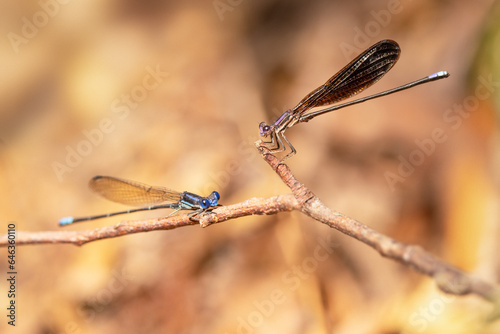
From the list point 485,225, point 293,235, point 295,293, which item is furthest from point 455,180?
point 295,293

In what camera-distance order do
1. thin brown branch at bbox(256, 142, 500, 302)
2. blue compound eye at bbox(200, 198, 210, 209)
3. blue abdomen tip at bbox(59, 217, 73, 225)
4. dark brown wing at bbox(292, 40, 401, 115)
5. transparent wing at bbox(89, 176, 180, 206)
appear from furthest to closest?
transparent wing at bbox(89, 176, 180, 206) → dark brown wing at bbox(292, 40, 401, 115) → blue abdomen tip at bbox(59, 217, 73, 225) → blue compound eye at bbox(200, 198, 210, 209) → thin brown branch at bbox(256, 142, 500, 302)

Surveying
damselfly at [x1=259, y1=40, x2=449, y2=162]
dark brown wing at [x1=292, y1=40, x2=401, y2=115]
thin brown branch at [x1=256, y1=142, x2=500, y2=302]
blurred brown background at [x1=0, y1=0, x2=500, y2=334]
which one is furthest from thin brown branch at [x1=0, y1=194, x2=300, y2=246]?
blurred brown background at [x1=0, y1=0, x2=500, y2=334]

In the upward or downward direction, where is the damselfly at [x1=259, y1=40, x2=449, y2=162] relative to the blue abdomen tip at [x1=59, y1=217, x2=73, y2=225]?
downward

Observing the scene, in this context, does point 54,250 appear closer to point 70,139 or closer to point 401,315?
point 70,139

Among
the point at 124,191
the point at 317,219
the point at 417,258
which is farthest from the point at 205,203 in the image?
the point at 417,258

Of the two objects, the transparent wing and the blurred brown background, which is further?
the blurred brown background

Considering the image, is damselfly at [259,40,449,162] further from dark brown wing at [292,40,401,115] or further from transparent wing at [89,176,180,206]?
transparent wing at [89,176,180,206]

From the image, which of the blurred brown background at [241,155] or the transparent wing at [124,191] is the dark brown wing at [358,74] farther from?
the blurred brown background at [241,155]
